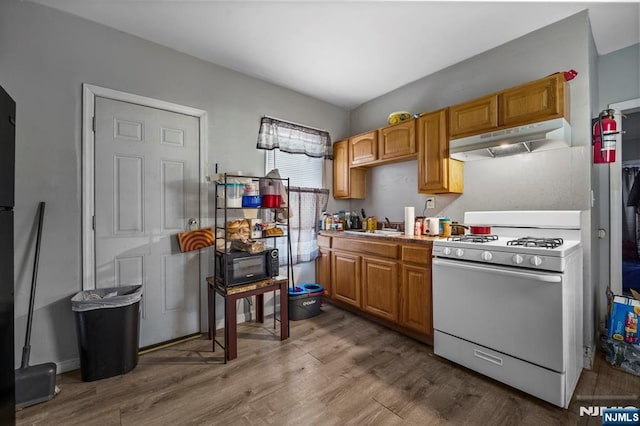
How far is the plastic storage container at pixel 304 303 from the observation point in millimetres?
3010

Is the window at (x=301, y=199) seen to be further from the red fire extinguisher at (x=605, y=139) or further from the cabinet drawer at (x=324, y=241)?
the red fire extinguisher at (x=605, y=139)

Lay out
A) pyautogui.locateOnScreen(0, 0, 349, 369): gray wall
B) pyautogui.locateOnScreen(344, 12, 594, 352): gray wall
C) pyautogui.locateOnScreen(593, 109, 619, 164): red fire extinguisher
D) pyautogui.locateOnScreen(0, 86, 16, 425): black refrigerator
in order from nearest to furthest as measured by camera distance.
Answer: pyautogui.locateOnScreen(0, 86, 16, 425): black refrigerator
pyautogui.locateOnScreen(0, 0, 349, 369): gray wall
pyautogui.locateOnScreen(593, 109, 619, 164): red fire extinguisher
pyautogui.locateOnScreen(344, 12, 594, 352): gray wall

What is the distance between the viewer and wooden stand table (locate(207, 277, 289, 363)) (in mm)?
2236

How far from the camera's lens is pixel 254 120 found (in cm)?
312

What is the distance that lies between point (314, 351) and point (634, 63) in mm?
3726

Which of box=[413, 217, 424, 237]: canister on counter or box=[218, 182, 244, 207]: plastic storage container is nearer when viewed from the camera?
box=[218, 182, 244, 207]: plastic storage container

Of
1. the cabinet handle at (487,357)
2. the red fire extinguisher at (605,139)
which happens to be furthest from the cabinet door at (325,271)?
the red fire extinguisher at (605,139)

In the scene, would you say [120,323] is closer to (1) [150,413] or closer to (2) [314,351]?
(1) [150,413]

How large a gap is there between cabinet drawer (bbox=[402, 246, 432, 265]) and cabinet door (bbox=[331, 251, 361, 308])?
611 mm

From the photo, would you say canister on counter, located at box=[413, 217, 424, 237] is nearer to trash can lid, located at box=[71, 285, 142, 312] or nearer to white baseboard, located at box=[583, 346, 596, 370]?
white baseboard, located at box=[583, 346, 596, 370]

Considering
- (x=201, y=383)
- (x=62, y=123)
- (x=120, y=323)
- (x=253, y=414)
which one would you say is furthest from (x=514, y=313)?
(x=62, y=123)

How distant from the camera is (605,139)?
2.06m

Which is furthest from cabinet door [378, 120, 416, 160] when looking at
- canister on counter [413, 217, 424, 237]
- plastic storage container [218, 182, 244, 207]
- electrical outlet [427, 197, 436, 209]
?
plastic storage container [218, 182, 244, 207]

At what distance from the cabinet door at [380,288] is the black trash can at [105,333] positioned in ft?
6.91
